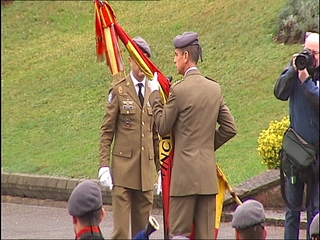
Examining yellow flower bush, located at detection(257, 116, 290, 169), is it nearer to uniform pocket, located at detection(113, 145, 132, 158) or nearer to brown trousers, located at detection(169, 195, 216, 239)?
uniform pocket, located at detection(113, 145, 132, 158)

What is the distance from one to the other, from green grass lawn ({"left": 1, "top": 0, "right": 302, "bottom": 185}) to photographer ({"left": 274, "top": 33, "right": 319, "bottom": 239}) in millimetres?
3633

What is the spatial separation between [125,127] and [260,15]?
369 inches

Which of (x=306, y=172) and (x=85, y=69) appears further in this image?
(x=85, y=69)

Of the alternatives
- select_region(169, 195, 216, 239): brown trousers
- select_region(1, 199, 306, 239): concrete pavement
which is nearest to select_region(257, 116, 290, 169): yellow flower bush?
select_region(1, 199, 306, 239): concrete pavement

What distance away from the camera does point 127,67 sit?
15.5 m

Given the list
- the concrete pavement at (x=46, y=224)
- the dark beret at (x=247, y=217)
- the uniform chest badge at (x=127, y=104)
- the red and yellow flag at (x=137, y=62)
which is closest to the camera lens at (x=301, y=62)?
the red and yellow flag at (x=137, y=62)

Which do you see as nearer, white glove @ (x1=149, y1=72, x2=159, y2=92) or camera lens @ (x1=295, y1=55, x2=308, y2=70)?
camera lens @ (x1=295, y1=55, x2=308, y2=70)

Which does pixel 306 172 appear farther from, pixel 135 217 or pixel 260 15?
pixel 260 15

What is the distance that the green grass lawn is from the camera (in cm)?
1371

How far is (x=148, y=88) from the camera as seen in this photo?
28.3 feet

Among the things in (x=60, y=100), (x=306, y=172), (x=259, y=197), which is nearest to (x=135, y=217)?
(x=306, y=172)

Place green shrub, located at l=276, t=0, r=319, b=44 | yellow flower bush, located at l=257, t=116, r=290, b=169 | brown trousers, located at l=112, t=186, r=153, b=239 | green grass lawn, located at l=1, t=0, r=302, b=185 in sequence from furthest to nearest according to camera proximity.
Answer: green shrub, located at l=276, t=0, r=319, b=44, green grass lawn, located at l=1, t=0, r=302, b=185, yellow flower bush, located at l=257, t=116, r=290, b=169, brown trousers, located at l=112, t=186, r=153, b=239

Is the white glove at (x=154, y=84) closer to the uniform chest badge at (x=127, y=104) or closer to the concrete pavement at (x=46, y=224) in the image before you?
the uniform chest badge at (x=127, y=104)

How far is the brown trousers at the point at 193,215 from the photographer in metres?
7.77
